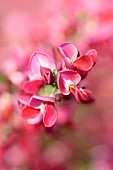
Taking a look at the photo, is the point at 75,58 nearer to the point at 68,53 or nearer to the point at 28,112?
the point at 68,53

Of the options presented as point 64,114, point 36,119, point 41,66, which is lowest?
point 64,114

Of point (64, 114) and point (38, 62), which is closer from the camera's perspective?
point (38, 62)

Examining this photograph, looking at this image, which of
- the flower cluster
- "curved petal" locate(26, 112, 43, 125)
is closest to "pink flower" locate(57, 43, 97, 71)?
the flower cluster

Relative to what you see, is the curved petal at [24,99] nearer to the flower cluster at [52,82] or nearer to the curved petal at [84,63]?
the flower cluster at [52,82]

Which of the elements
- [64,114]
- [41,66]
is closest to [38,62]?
[41,66]

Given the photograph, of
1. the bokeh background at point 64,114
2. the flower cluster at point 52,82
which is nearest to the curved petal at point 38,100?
the flower cluster at point 52,82
